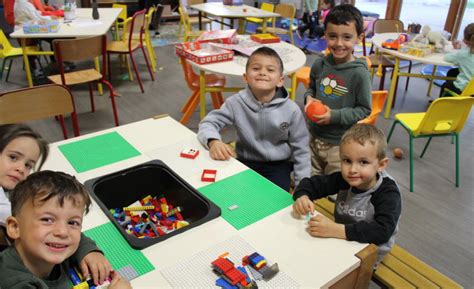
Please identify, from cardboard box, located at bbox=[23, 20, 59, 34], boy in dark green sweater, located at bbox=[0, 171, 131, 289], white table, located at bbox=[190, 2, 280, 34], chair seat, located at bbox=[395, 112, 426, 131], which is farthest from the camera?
white table, located at bbox=[190, 2, 280, 34]

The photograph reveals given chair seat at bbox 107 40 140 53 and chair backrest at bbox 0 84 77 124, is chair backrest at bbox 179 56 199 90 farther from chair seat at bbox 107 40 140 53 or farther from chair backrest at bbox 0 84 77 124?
chair seat at bbox 107 40 140 53

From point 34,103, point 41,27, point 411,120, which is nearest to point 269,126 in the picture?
point 34,103

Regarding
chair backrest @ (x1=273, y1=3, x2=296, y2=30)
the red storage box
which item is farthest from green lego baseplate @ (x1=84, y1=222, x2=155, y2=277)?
chair backrest @ (x1=273, y1=3, x2=296, y2=30)

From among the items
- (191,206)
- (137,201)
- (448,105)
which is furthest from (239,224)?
(448,105)

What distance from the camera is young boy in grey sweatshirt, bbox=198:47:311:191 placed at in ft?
5.85

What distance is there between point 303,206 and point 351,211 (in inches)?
10.0

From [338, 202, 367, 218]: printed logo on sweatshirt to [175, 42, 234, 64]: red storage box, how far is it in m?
1.83

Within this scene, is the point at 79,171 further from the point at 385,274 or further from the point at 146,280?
the point at 385,274

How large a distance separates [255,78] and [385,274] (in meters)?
0.98

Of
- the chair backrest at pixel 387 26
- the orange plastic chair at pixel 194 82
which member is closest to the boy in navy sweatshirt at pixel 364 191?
the orange plastic chair at pixel 194 82

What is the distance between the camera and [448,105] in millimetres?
2488

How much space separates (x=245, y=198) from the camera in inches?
52.0

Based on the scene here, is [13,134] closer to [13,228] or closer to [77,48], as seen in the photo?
[13,228]

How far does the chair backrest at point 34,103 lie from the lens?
6.93ft
